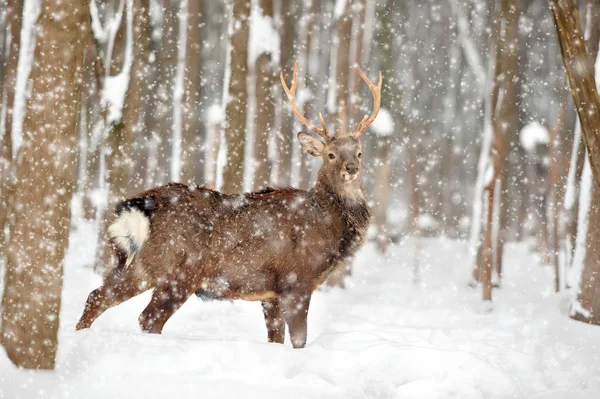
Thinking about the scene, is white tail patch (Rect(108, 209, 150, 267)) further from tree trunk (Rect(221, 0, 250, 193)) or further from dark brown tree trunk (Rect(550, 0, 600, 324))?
dark brown tree trunk (Rect(550, 0, 600, 324))

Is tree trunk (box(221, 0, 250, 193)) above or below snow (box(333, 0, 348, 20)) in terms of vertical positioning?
below

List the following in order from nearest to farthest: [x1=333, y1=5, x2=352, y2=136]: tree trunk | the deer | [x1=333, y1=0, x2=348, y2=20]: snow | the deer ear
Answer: the deer, the deer ear, [x1=333, y1=5, x2=352, y2=136]: tree trunk, [x1=333, y1=0, x2=348, y2=20]: snow

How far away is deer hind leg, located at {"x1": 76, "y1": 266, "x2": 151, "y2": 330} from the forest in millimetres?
352

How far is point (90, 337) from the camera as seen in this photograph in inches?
206

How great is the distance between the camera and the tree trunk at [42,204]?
479cm

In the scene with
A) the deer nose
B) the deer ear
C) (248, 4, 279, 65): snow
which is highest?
(248, 4, 279, 65): snow

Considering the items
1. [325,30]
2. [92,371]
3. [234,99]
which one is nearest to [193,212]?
[92,371]

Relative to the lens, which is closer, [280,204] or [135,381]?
[135,381]

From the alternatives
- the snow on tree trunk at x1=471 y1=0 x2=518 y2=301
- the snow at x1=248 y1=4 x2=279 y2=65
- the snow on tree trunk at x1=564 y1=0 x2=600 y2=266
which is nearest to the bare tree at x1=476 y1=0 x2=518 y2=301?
the snow on tree trunk at x1=471 y1=0 x2=518 y2=301

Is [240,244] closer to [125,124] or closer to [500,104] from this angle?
[125,124]

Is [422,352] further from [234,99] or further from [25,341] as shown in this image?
[234,99]

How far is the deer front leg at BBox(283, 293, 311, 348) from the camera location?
6.93 metres

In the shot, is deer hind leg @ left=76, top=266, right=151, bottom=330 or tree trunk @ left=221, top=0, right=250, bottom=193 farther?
tree trunk @ left=221, top=0, right=250, bottom=193

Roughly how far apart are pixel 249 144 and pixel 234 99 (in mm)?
8266
